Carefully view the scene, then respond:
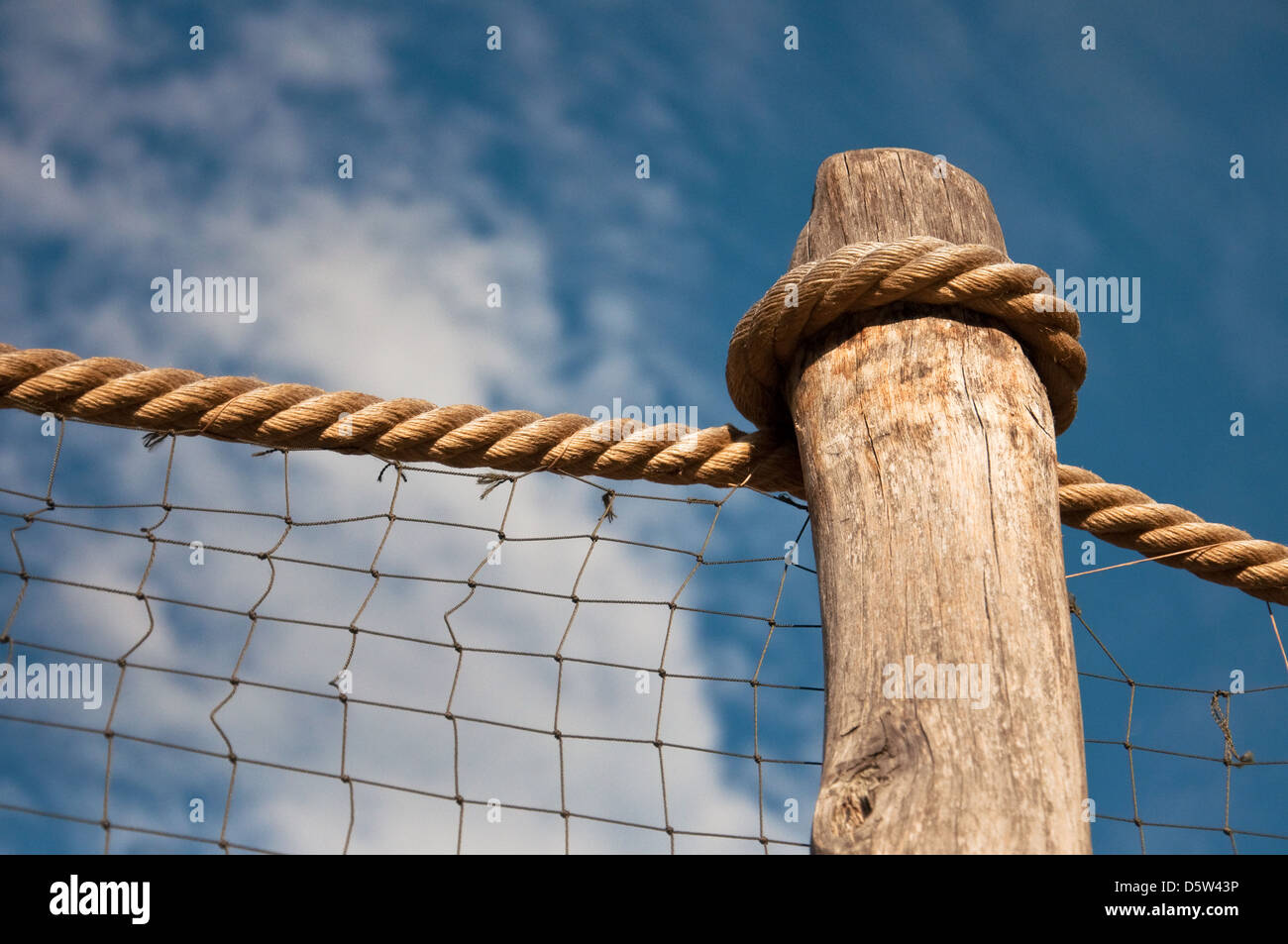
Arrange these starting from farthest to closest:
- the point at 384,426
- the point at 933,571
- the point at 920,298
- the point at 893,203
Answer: the point at 384,426
the point at 893,203
the point at 920,298
the point at 933,571

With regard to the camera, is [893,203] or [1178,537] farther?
[1178,537]

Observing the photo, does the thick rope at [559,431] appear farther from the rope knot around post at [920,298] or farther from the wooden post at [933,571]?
the wooden post at [933,571]

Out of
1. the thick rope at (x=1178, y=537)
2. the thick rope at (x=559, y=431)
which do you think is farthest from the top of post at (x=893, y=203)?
the thick rope at (x=1178, y=537)

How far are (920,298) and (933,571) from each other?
16.7 inches

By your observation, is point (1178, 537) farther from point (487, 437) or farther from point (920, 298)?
point (487, 437)

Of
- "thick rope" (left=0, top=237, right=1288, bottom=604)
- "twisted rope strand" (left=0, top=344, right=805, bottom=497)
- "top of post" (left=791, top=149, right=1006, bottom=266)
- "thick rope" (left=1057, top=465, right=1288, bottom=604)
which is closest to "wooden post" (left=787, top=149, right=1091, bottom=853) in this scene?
"top of post" (left=791, top=149, right=1006, bottom=266)

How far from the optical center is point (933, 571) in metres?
1.28

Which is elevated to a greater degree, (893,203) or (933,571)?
(893,203)

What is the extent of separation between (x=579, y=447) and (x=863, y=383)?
0.55 meters

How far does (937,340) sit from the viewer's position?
59.2 inches

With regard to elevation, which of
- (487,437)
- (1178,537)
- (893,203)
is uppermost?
(893,203)

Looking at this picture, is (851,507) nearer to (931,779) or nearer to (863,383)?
(863,383)

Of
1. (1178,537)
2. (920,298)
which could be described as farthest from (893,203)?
(1178,537)
